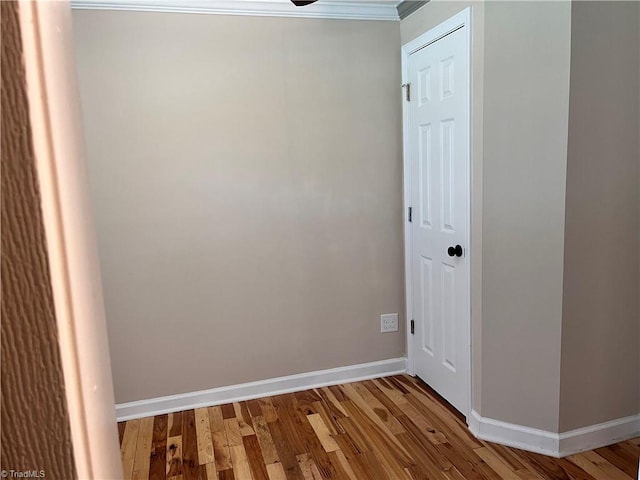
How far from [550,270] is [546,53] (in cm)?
92

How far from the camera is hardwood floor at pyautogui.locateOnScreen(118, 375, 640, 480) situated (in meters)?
2.12

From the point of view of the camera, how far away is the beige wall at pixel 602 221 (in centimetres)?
196

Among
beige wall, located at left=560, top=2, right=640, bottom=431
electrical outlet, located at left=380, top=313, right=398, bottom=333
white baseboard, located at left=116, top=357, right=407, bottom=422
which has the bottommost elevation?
white baseboard, located at left=116, top=357, right=407, bottom=422

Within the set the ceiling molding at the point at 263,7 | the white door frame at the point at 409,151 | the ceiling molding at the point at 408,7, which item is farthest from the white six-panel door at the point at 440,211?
the ceiling molding at the point at 263,7

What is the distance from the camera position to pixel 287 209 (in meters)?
2.82

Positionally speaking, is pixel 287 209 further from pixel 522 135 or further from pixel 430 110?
pixel 522 135

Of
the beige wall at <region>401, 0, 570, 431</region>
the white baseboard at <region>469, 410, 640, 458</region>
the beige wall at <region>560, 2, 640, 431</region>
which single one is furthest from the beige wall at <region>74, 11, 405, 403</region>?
the beige wall at <region>560, 2, 640, 431</region>

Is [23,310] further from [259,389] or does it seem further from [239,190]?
[259,389]

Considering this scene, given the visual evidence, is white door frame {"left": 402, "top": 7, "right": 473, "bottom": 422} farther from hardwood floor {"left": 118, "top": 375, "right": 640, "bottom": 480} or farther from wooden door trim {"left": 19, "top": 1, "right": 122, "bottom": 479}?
wooden door trim {"left": 19, "top": 1, "right": 122, "bottom": 479}

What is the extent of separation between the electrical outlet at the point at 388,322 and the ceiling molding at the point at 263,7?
6.04ft

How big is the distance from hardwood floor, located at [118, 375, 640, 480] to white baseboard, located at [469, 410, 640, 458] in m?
0.04

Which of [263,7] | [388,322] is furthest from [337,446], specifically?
[263,7]

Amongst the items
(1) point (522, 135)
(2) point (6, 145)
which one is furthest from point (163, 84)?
(2) point (6, 145)

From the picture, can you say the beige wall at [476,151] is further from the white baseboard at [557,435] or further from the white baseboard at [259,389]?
the white baseboard at [259,389]
